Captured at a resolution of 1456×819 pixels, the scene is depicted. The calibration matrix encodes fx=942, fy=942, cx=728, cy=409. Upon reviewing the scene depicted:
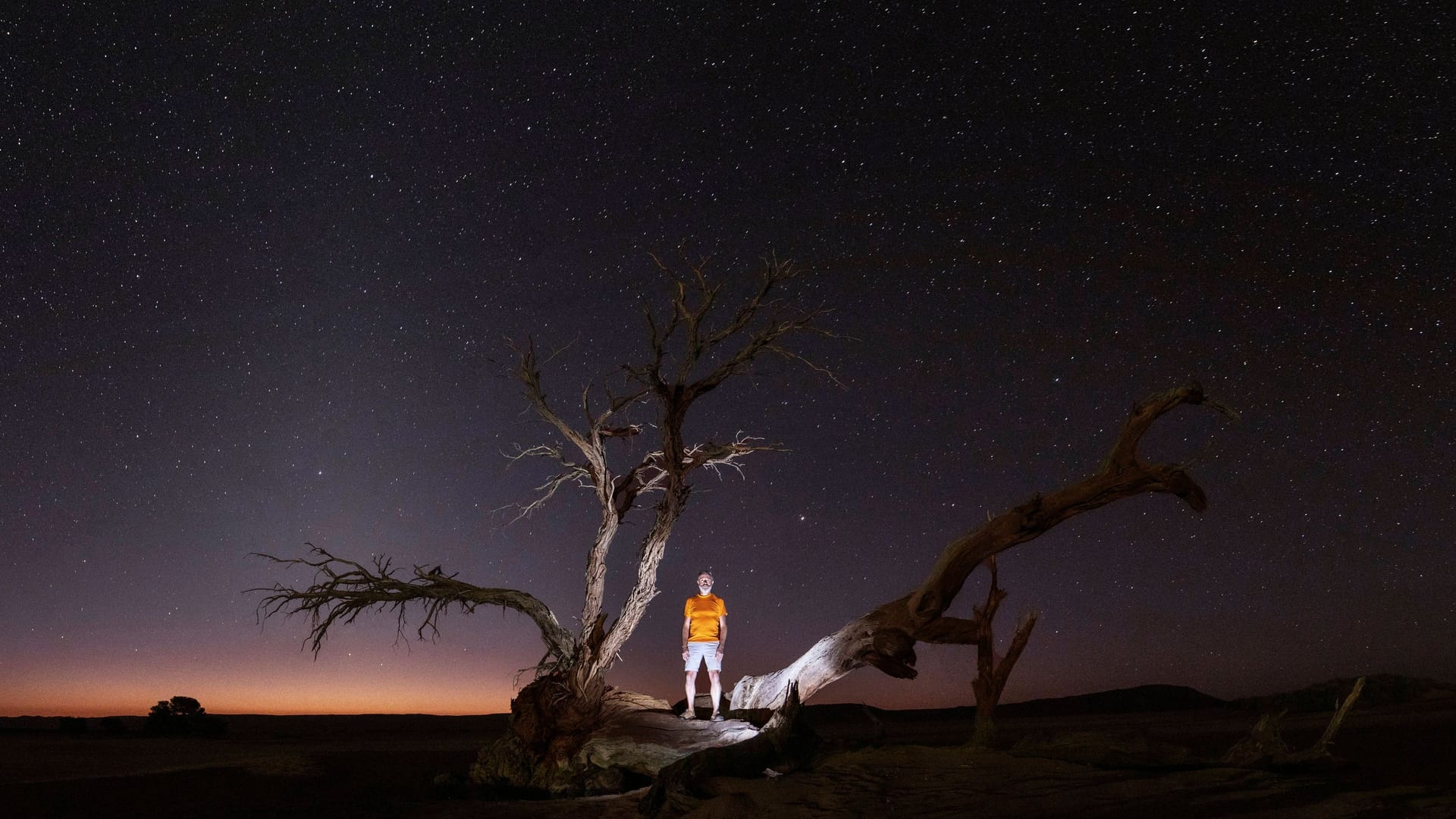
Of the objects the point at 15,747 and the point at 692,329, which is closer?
the point at 692,329

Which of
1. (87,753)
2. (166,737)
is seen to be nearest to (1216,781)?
(87,753)

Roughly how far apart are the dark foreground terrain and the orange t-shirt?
1963 millimetres

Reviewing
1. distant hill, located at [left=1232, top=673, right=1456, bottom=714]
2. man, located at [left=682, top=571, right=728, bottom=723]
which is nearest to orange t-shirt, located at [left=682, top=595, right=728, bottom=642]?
man, located at [left=682, top=571, right=728, bottom=723]

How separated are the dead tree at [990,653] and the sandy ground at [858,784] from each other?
2.86 feet

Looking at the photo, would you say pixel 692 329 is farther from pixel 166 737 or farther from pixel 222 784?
pixel 166 737

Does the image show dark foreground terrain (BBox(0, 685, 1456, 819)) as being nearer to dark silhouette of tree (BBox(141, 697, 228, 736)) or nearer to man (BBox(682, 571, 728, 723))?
man (BBox(682, 571, 728, 723))

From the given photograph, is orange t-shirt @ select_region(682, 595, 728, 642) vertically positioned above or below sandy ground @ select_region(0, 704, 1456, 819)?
above

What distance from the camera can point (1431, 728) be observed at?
43.8 ft

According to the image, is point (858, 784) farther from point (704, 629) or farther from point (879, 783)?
point (704, 629)

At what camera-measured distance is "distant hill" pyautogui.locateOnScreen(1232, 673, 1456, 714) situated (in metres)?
22.1

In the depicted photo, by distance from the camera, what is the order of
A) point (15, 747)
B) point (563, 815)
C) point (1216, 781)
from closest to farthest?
point (1216, 781)
point (563, 815)
point (15, 747)

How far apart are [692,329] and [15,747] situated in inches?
582

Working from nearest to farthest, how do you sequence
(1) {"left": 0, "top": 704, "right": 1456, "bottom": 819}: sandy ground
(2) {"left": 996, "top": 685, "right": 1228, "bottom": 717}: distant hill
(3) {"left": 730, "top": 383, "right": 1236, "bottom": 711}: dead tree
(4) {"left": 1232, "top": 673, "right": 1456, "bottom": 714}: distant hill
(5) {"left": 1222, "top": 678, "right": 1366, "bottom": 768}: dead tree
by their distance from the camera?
(1) {"left": 0, "top": 704, "right": 1456, "bottom": 819}: sandy ground < (5) {"left": 1222, "top": 678, "right": 1366, "bottom": 768}: dead tree < (3) {"left": 730, "top": 383, "right": 1236, "bottom": 711}: dead tree < (4) {"left": 1232, "top": 673, "right": 1456, "bottom": 714}: distant hill < (2) {"left": 996, "top": 685, "right": 1228, "bottom": 717}: distant hill

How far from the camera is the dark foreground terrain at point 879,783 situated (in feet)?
23.0
